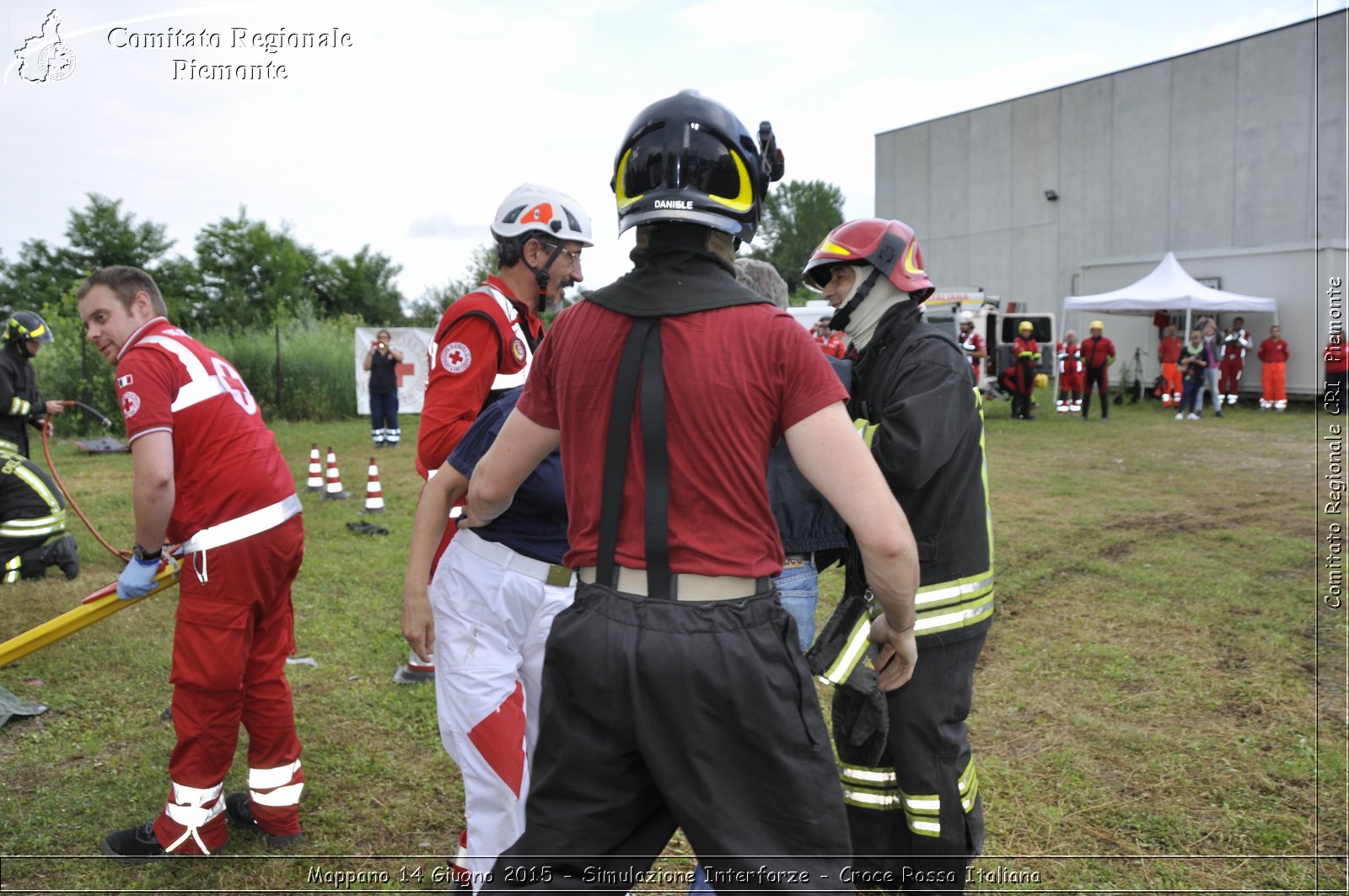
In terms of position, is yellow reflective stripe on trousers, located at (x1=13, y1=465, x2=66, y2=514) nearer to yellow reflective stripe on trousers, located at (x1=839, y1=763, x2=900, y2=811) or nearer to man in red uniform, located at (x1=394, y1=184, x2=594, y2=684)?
man in red uniform, located at (x1=394, y1=184, x2=594, y2=684)

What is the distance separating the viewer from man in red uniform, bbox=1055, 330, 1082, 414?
21109mm

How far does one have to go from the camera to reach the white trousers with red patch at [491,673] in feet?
9.76

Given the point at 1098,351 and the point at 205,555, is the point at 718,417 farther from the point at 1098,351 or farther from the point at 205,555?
the point at 1098,351

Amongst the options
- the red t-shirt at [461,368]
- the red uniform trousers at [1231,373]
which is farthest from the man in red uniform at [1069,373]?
the red t-shirt at [461,368]

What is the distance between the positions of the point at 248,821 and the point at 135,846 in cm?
42

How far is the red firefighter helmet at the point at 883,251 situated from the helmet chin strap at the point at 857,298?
0.03 meters

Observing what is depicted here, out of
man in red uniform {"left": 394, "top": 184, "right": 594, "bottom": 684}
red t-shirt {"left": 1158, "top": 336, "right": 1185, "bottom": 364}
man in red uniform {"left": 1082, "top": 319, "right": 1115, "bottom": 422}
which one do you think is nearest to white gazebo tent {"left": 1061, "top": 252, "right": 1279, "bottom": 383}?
red t-shirt {"left": 1158, "top": 336, "right": 1185, "bottom": 364}

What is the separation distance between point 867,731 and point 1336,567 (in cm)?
723

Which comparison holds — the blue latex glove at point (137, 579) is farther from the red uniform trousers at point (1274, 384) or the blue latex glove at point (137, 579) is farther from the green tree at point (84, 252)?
the green tree at point (84, 252)

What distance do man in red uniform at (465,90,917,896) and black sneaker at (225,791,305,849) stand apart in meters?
2.35

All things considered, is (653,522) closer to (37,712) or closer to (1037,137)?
(37,712)

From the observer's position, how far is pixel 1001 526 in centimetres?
973

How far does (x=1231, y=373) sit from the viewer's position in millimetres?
22234

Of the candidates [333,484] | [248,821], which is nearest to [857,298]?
[248,821]
